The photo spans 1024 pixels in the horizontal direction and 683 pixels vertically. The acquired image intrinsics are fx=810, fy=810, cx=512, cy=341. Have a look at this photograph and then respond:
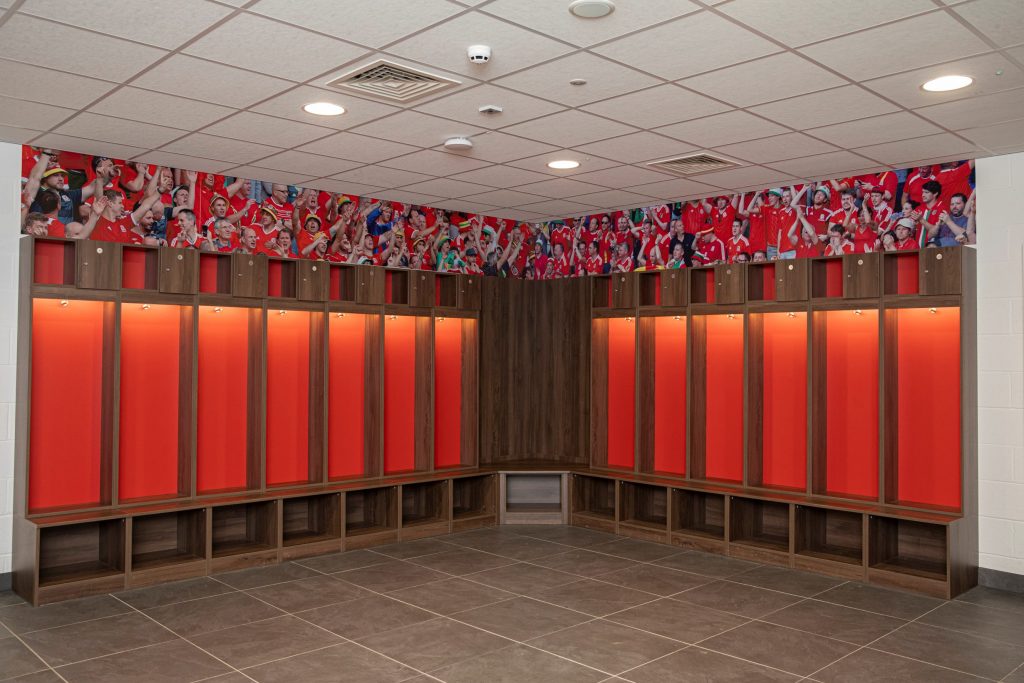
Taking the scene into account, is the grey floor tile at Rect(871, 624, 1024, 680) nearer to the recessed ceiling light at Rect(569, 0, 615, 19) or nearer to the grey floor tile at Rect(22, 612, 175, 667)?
the recessed ceiling light at Rect(569, 0, 615, 19)

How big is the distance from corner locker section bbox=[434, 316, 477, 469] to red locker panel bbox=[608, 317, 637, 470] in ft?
4.51

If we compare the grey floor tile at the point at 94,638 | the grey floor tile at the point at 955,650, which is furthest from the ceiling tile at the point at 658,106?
the grey floor tile at the point at 94,638

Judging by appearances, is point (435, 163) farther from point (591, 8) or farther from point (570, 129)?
point (591, 8)

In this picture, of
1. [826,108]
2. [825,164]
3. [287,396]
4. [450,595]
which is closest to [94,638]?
[450,595]

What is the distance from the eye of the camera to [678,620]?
515 cm

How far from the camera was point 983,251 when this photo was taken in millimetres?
5895

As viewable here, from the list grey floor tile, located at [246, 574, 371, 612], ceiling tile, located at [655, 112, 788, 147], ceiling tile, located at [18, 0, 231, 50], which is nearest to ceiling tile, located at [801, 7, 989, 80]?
ceiling tile, located at [655, 112, 788, 147]

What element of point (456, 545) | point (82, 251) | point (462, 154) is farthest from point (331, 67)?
point (456, 545)

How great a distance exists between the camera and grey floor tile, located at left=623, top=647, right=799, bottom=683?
13.7ft

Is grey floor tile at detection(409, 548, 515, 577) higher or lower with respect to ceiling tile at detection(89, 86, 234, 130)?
lower

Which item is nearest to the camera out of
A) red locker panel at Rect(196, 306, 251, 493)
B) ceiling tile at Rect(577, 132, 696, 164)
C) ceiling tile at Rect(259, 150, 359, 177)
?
ceiling tile at Rect(577, 132, 696, 164)

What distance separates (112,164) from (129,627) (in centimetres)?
335

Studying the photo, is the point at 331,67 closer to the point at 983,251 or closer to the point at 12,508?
the point at 12,508

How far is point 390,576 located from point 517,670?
2129 millimetres
